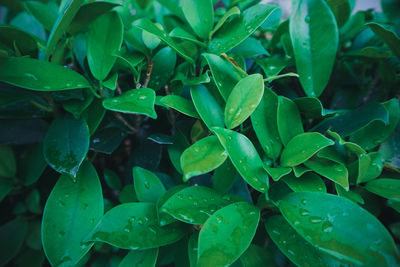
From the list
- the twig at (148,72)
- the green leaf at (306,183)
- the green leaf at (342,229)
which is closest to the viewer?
the green leaf at (342,229)

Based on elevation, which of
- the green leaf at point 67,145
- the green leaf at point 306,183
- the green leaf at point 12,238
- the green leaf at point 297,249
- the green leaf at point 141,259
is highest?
the green leaf at point 306,183

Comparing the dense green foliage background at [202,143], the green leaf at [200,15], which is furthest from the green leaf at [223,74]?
the green leaf at [200,15]

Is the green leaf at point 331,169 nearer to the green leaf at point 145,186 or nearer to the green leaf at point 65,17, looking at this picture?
the green leaf at point 145,186

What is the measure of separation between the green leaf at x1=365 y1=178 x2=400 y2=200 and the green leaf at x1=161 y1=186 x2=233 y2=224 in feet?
0.83

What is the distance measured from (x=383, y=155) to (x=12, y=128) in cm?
76

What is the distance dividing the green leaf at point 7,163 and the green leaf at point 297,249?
594 millimetres

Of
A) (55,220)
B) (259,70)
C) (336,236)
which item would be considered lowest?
(55,220)

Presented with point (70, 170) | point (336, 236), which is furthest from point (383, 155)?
point (70, 170)

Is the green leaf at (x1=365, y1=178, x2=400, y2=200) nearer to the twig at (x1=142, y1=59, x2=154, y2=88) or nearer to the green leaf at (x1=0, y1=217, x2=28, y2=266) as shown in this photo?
the twig at (x1=142, y1=59, x2=154, y2=88)

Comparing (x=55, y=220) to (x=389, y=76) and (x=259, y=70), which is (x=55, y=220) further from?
(x=389, y=76)

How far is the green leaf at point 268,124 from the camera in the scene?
1.51ft

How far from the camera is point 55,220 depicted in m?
0.46

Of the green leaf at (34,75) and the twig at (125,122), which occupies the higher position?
the green leaf at (34,75)

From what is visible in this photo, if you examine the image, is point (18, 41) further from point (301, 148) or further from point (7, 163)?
point (301, 148)
